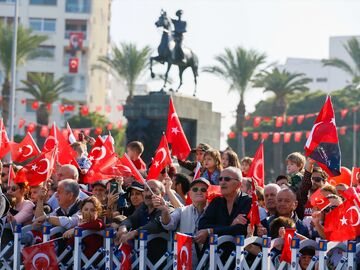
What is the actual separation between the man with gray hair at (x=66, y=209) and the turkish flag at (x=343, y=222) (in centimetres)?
303

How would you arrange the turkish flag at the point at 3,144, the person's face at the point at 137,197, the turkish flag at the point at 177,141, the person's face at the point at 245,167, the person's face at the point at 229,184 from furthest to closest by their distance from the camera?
the turkish flag at the point at 3,144
the turkish flag at the point at 177,141
the person's face at the point at 245,167
the person's face at the point at 137,197
the person's face at the point at 229,184

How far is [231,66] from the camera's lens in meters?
52.3

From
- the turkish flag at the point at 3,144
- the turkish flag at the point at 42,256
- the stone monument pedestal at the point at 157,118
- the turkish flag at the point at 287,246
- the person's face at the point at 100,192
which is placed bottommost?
the turkish flag at the point at 42,256

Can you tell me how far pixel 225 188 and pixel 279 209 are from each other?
0.61m

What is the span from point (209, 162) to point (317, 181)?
1.40 meters

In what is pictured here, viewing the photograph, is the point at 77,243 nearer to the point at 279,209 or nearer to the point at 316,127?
the point at 279,209

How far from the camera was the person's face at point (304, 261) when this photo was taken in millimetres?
10500

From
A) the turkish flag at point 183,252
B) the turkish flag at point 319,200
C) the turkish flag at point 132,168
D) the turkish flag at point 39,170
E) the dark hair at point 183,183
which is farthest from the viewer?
the turkish flag at point 39,170

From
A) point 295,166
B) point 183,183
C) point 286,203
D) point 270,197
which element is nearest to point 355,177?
point 295,166

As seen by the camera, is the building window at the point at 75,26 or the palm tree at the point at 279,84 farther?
the building window at the point at 75,26

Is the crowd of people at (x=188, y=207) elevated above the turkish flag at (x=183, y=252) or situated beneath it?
elevated above

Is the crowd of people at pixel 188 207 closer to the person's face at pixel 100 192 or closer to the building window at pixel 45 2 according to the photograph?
the person's face at pixel 100 192

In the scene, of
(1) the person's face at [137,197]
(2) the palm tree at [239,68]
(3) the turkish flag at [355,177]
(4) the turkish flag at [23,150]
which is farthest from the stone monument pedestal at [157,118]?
(2) the palm tree at [239,68]

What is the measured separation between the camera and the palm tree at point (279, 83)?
5506cm
